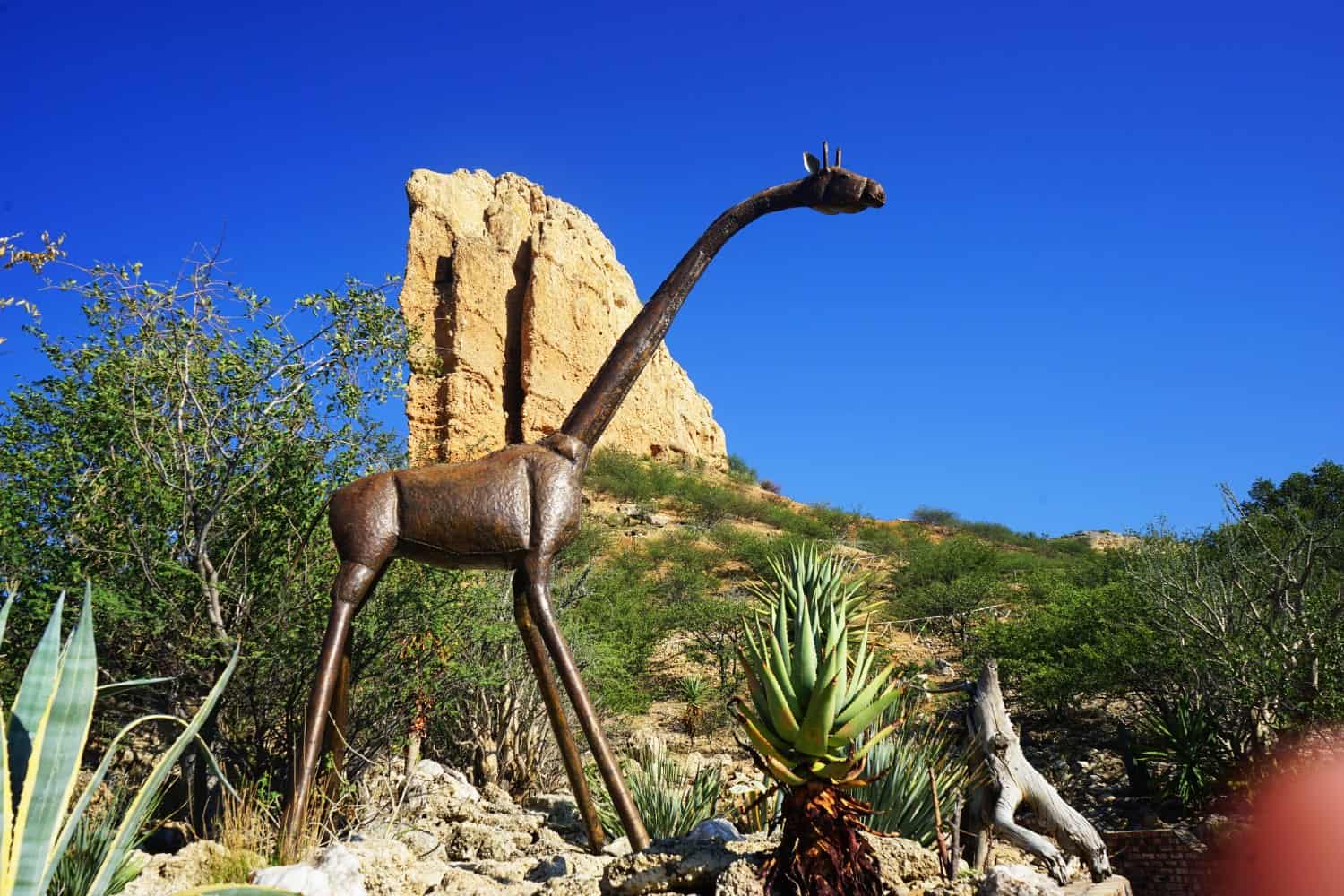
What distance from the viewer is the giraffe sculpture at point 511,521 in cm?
548

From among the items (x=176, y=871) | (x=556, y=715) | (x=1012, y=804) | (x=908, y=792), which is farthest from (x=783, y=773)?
(x=176, y=871)

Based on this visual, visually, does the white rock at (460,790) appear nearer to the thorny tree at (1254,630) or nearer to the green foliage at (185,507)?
the green foliage at (185,507)

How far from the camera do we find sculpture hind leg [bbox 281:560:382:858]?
5.10m

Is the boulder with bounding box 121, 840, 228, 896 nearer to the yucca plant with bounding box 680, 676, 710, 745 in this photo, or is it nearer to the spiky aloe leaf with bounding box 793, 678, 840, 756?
the spiky aloe leaf with bounding box 793, 678, 840, 756

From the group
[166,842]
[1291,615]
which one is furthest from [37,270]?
[1291,615]

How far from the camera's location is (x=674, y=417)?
172ft

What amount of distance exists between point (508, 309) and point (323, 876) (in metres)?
41.7

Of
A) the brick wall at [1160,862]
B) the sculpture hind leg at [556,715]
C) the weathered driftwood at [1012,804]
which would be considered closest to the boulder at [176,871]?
the sculpture hind leg at [556,715]

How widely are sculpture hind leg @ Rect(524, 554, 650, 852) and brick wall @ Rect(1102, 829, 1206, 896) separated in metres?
3.06

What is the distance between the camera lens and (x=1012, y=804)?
5395 mm

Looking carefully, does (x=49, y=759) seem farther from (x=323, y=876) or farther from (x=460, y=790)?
(x=460, y=790)

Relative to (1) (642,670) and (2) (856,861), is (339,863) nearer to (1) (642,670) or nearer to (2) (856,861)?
(2) (856,861)

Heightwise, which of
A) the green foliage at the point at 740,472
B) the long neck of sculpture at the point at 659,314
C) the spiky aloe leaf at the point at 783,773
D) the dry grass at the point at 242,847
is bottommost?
the dry grass at the point at 242,847

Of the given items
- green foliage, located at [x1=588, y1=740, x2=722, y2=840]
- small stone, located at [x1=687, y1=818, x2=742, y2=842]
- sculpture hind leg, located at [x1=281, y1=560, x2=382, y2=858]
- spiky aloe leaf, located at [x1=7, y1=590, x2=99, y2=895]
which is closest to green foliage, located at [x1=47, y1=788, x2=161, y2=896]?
sculpture hind leg, located at [x1=281, y1=560, x2=382, y2=858]
